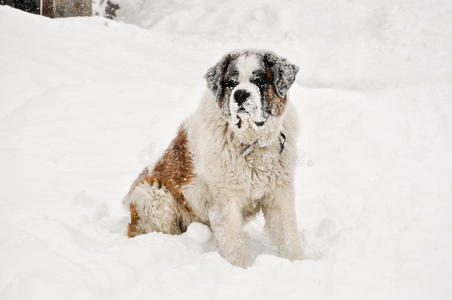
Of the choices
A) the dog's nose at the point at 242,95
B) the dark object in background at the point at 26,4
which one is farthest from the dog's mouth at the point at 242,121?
the dark object in background at the point at 26,4

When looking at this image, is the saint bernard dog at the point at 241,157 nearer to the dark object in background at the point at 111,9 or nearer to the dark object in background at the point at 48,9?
the dark object in background at the point at 48,9

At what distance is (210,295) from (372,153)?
3.53 m

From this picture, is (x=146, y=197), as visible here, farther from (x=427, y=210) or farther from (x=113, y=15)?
(x=113, y=15)

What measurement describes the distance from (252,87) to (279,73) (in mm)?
305

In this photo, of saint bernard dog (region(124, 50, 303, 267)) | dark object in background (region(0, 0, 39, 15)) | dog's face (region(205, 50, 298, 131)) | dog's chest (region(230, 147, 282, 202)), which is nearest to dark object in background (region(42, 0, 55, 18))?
dark object in background (region(0, 0, 39, 15))

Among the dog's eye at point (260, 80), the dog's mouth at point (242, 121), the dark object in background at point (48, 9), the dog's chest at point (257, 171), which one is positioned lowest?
the dog's chest at point (257, 171)

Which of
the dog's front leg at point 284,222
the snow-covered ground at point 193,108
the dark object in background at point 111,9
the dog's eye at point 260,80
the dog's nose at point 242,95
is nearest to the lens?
the snow-covered ground at point 193,108

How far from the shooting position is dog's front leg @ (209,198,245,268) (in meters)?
3.03

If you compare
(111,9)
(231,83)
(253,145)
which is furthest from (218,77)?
(111,9)

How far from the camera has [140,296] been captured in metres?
2.14

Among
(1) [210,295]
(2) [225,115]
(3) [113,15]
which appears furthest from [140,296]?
(3) [113,15]

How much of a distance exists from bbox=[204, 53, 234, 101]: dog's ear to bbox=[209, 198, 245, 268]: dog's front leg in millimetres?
950

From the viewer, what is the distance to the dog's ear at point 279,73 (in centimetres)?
305

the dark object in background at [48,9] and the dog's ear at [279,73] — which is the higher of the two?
the dark object in background at [48,9]
